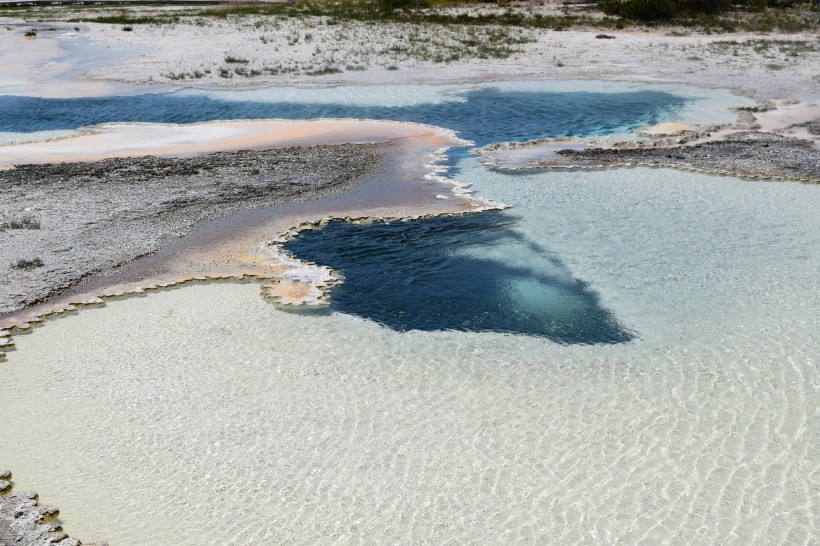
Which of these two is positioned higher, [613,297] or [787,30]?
[787,30]

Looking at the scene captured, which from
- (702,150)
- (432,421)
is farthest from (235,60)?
(432,421)

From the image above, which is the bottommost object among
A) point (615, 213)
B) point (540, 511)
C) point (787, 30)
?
point (540, 511)

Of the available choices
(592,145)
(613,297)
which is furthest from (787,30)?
(613,297)

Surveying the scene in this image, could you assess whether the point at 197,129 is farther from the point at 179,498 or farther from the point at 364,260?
the point at 179,498

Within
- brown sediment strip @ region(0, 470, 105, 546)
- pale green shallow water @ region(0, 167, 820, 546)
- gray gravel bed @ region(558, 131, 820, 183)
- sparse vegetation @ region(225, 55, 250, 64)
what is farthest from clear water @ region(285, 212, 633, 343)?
sparse vegetation @ region(225, 55, 250, 64)

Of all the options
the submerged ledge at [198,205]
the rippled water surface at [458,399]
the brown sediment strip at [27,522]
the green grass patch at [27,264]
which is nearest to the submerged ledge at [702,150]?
the submerged ledge at [198,205]

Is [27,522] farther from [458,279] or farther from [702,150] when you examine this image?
[702,150]

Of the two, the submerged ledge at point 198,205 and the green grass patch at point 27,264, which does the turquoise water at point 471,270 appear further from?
the green grass patch at point 27,264
